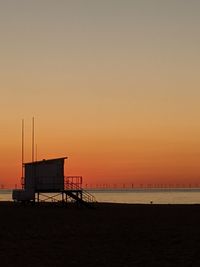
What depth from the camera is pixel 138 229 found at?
31.6 metres

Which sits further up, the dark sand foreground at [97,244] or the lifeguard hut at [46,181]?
the lifeguard hut at [46,181]

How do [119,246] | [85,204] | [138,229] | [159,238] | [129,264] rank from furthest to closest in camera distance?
[85,204] → [138,229] → [159,238] → [119,246] → [129,264]

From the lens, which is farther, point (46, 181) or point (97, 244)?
point (46, 181)

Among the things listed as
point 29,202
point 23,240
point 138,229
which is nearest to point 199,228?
point 138,229

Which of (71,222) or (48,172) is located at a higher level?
(48,172)

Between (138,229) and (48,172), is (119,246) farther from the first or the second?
(48,172)

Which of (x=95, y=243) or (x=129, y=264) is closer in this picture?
(x=129, y=264)

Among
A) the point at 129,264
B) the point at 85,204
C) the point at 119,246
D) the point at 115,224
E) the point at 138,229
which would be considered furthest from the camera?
the point at 85,204

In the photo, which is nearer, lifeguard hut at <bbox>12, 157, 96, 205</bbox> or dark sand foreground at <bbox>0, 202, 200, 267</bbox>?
dark sand foreground at <bbox>0, 202, 200, 267</bbox>

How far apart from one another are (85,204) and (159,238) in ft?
104

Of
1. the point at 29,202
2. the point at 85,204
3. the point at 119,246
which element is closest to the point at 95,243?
the point at 119,246

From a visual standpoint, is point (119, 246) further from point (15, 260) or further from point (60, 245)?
point (15, 260)

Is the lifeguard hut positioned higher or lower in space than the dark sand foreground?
higher

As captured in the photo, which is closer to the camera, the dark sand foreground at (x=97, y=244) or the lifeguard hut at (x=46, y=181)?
the dark sand foreground at (x=97, y=244)
